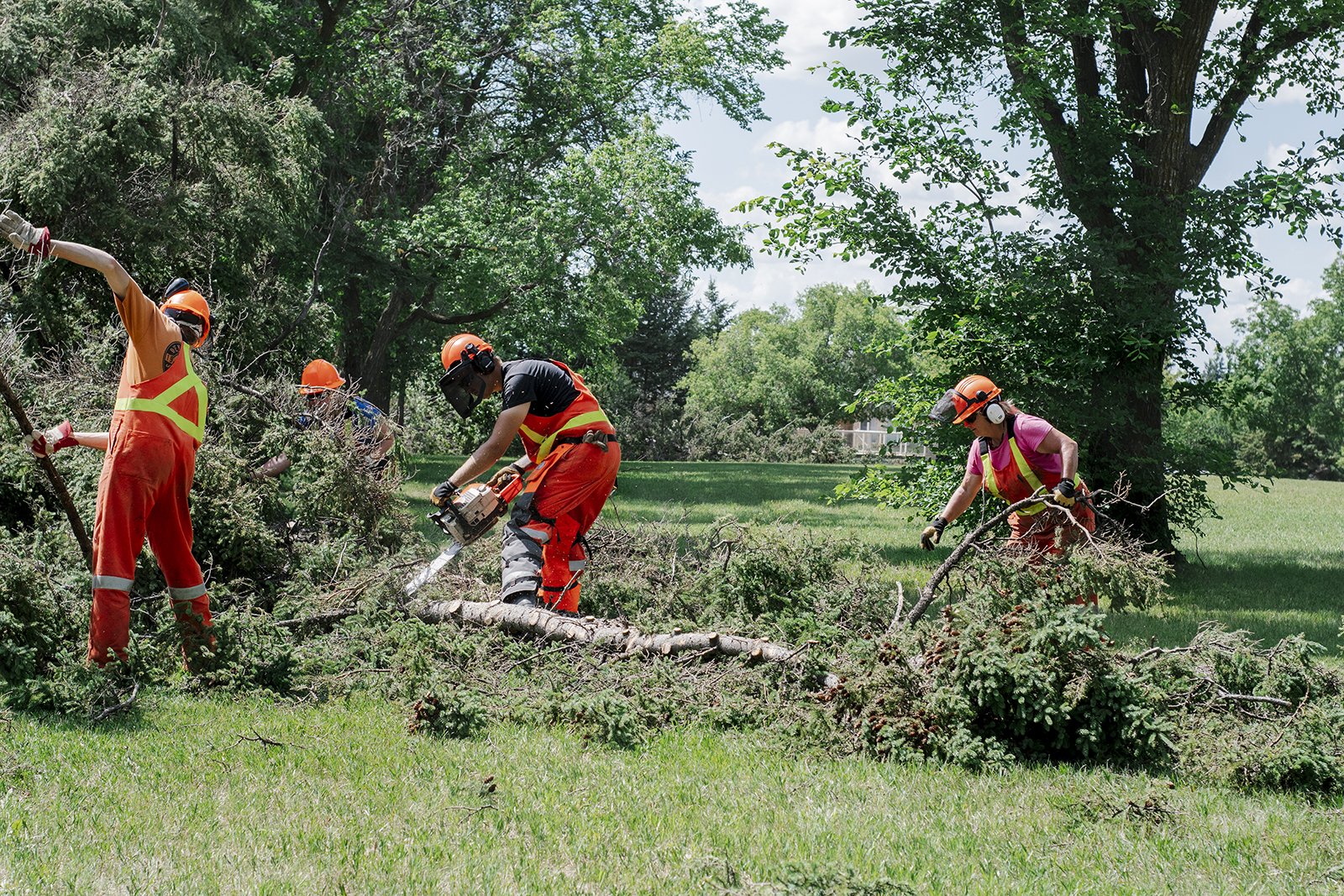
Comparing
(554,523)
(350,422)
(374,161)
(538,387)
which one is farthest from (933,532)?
(374,161)

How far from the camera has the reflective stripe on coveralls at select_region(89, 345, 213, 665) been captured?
5.52m

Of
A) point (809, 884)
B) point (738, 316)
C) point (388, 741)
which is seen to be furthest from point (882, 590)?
point (738, 316)

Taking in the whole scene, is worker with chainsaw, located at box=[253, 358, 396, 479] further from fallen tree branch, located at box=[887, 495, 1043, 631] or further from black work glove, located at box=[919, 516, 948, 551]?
fallen tree branch, located at box=[887, 495, 1043, 631]

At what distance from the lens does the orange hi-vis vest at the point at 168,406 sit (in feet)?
18.3

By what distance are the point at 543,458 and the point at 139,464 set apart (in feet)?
7.76

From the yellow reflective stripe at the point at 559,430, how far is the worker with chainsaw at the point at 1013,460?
2036 mm

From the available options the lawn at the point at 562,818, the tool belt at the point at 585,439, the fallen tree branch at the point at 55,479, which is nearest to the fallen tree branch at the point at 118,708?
the lawn at the point at 562,818

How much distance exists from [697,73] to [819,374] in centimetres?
3638

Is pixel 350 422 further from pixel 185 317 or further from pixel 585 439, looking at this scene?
pixel 185 317

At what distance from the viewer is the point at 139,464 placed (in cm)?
554

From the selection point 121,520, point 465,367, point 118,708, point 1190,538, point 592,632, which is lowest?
point 118,708

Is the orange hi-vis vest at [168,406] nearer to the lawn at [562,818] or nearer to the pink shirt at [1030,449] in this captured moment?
the lawn at [562,818]

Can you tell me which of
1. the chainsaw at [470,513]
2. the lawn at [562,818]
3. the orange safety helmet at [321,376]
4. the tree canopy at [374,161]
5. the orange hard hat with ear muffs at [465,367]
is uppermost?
the tree canopy at [374,161]

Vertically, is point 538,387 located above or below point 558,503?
above
